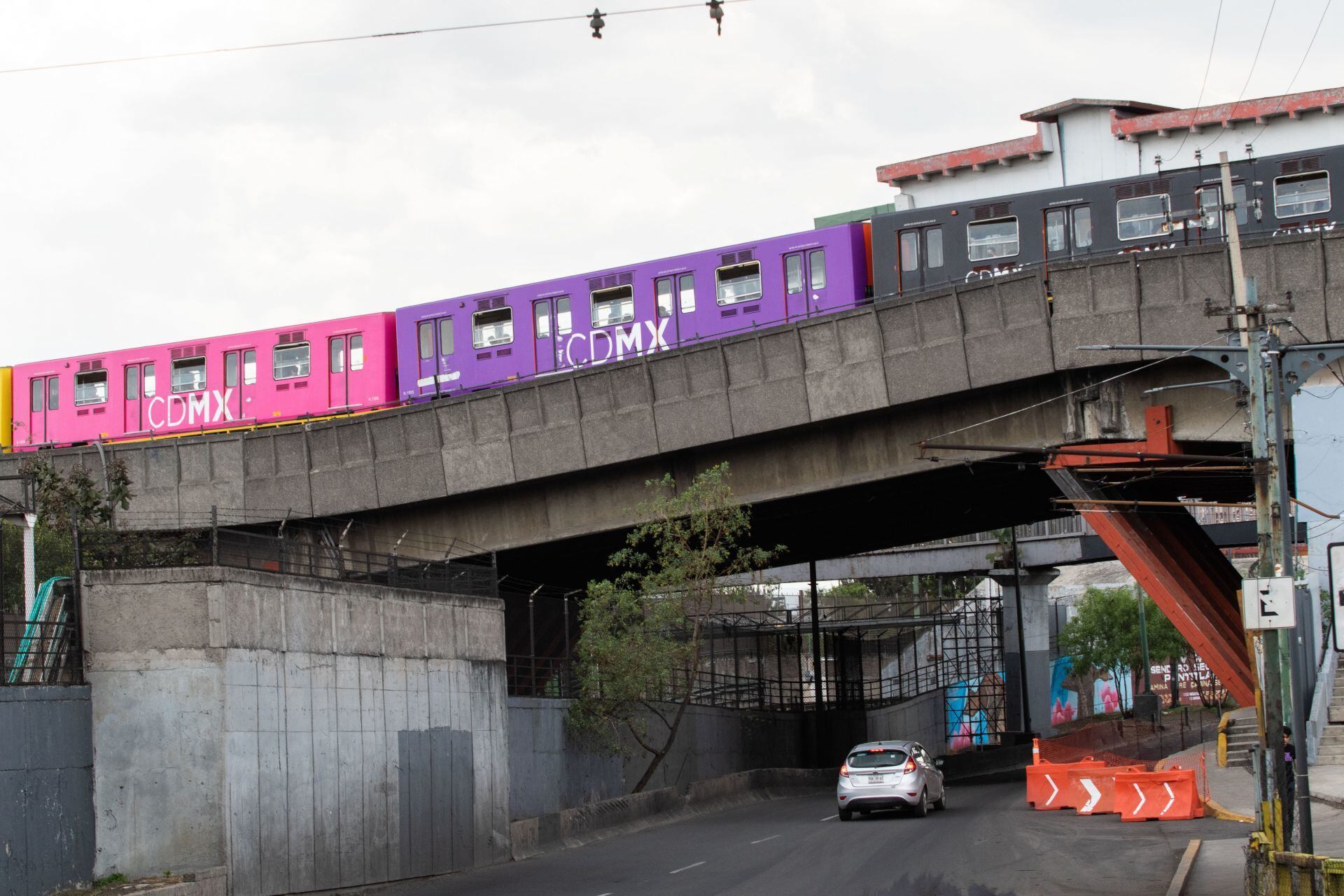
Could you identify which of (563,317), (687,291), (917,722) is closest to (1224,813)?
(687,291)

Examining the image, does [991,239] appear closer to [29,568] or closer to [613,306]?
[613,306]

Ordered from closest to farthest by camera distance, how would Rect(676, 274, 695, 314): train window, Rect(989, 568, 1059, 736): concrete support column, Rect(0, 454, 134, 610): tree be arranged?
Rect(0, 454, 134, 610): tree → Rect(676, 274, 695, 314): train window → Rect(989, 568, 1059, 736): concrete support column

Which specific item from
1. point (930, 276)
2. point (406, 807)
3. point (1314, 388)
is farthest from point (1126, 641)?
point (406, 807)

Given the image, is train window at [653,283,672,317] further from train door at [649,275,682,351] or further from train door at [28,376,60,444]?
train door at [28,376,60,444]

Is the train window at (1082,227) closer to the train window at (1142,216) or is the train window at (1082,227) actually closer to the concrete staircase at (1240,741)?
the train window at (1142,216)

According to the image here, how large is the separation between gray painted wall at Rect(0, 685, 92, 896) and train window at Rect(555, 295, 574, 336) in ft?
74.0

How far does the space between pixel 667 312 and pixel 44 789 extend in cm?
2353

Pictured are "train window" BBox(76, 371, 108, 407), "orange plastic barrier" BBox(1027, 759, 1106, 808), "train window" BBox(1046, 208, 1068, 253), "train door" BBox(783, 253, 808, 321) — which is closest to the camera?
"orange plastic barrier" BBox(1027, 759, 1106, 808)

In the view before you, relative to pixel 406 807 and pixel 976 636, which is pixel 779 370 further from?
pixel 976 636

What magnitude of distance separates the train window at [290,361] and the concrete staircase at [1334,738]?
90.0 ft

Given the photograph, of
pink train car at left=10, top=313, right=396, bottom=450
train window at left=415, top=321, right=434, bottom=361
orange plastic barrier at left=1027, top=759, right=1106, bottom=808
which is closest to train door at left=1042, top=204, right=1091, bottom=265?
orange plastic barrier at left=1027, top=759, right=1106, bottom=808

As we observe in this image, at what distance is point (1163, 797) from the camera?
1046 inches

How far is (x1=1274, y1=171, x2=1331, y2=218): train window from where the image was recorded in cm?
3369

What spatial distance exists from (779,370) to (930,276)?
473 centimetres
